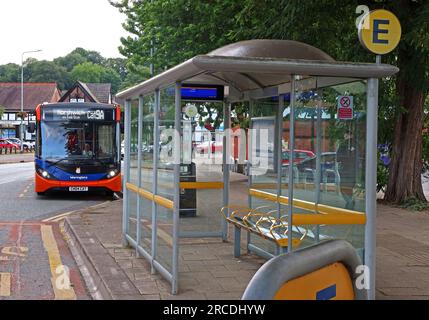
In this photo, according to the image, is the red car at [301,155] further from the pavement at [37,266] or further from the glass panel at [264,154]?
the pavement at [37,266]

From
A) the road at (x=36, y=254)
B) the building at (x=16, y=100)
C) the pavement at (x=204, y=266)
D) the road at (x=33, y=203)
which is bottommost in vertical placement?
the road at (x=33, y=203)

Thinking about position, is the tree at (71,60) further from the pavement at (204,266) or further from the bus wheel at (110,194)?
the pavement at (204,266)

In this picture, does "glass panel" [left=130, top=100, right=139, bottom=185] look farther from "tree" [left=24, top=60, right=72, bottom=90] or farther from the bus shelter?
"tree" [left=24, top=60, right=72, bottom=90]

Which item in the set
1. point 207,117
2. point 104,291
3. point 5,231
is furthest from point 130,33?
point 104,291

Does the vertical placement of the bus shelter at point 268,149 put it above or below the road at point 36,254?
above

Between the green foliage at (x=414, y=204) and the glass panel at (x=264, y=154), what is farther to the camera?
the green foliage at (x=414, y=204)

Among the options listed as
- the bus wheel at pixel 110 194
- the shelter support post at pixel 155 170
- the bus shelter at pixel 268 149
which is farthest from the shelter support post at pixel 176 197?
the bus wheel at pixel 110 194

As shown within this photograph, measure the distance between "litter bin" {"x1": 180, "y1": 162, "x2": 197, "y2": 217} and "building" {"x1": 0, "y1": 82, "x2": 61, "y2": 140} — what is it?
74188 mm

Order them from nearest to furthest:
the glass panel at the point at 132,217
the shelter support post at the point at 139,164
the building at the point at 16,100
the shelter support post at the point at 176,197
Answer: the shelter support post at the point at 176,197
the shelter support post at the point at 139,164
the glass panel at the point at 132,217
the building at the point at 16,100

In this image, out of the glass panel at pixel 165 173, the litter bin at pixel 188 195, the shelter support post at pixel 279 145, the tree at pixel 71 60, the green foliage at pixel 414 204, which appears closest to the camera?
the glass panel at pixel 165 173

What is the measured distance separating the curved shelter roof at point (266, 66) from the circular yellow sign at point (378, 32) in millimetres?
283

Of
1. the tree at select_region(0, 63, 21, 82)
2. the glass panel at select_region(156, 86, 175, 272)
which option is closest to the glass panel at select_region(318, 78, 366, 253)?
the glass panel at select_region(156, 86, 175, 272)

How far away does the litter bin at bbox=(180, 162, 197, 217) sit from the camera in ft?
30.5

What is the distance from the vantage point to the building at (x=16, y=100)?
81.2 m
